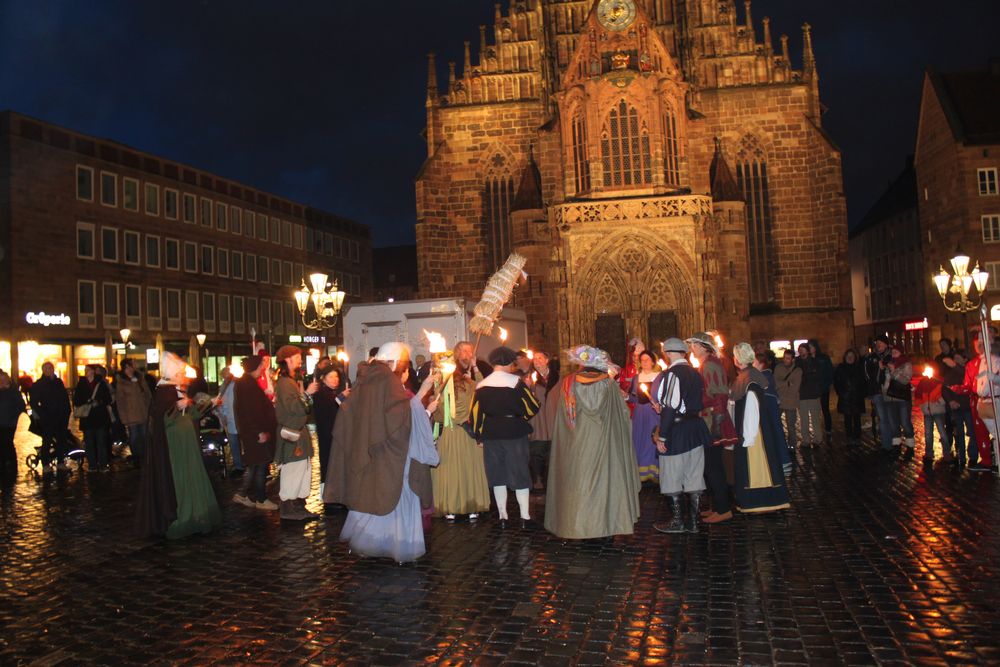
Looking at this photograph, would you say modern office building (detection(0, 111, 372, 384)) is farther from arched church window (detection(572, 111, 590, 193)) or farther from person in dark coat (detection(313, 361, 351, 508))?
person in dark coat (detection(313, 361, 351, 508))

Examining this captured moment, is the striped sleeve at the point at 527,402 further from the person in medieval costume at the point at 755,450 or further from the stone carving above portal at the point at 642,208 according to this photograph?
the stone carving above portal at the point at 642,208

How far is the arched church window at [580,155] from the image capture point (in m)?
28.7

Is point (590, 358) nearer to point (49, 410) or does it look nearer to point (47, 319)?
point (49, 410)

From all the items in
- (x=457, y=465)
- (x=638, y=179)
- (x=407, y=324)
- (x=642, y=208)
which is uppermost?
(x=638, y=179)

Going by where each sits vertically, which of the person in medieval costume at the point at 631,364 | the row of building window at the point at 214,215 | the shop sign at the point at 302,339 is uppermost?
the row of building window at the point at 214,215

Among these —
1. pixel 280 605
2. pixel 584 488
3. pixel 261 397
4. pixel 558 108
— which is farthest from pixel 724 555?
pixel 558 108

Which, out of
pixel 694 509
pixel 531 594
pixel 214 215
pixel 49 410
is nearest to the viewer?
pixel 531 594

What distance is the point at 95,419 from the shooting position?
15227 millimetres

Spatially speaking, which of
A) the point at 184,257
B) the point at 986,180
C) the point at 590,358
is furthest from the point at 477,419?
the point at 184,257

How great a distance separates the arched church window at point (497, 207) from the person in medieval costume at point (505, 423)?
23.9 m

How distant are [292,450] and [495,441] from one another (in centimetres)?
254

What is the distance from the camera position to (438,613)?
6.04 m

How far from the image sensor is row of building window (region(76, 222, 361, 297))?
135 ft

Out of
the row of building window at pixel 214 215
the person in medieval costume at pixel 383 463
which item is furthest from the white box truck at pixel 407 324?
the row of building window at pixel 214 215
